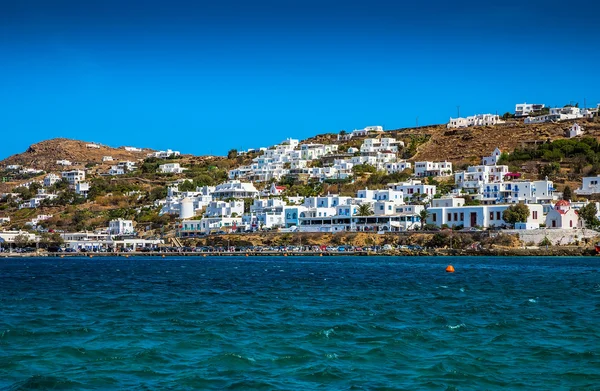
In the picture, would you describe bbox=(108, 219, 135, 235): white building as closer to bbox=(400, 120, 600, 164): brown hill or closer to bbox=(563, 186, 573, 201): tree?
bbox=(400, 120, 600, 164): brown hill

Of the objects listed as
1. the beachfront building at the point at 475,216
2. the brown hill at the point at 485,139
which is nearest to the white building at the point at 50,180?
the brown hill at the point at 485,139

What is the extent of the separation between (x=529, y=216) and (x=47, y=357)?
76.6 metres

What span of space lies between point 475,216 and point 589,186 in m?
20.4

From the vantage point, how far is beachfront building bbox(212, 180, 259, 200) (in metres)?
130

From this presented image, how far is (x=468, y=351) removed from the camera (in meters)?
22.9

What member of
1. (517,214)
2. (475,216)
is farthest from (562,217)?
(475,216)

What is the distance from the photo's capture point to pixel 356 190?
12481cm

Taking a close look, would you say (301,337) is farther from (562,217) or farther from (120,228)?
(120,228)

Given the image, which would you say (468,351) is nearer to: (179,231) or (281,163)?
(179,231)

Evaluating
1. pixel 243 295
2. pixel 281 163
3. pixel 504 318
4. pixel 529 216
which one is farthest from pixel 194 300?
pixel 281 163

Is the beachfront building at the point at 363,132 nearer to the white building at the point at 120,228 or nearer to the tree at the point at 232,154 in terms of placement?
the tree at the point at 232,154

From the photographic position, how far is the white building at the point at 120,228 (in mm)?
118188

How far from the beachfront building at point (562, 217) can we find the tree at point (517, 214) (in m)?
2.66

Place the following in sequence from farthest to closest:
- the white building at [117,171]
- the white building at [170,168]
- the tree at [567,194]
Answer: the white building at [117,171] → the white building at [170,168] → the tree at [567,194]
